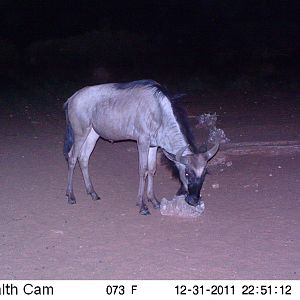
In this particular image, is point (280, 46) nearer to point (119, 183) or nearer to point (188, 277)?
point (119, 183)

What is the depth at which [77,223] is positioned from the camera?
7.27 meters

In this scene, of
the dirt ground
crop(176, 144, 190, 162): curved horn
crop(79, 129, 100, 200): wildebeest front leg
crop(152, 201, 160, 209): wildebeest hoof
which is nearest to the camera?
the dirt ground

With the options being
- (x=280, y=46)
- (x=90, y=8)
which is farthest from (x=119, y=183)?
(x=90, y=8)

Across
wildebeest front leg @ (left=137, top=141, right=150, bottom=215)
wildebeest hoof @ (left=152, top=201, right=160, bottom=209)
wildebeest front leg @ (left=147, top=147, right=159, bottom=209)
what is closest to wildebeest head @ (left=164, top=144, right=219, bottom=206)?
wildebeest front leg @ (left=137, top=141, right=150, bottom=215)

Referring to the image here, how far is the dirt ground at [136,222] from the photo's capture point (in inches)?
227

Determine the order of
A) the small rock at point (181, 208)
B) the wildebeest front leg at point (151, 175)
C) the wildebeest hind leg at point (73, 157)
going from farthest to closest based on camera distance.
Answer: the wildebeest hind leg at point (73, 157) → the wildebeest front leg at point (151, 175) → the small rock at point (181, 208)

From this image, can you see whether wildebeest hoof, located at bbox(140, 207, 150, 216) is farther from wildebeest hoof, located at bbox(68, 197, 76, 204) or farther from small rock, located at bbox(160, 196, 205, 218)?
wildebeest hoof, located at bbox(68, 197, 76, 204)

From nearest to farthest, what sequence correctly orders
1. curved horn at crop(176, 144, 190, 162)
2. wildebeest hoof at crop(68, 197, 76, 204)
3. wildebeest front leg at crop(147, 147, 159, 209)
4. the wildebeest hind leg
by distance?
1. curved horn at crop(176, 144, 190, 162)
2. wildebeest front leg at crop(147, 147, 159, 209)
3. wildebeest hoof at crop(68, 197, 76, 204)
4. the wildebeest hind leg

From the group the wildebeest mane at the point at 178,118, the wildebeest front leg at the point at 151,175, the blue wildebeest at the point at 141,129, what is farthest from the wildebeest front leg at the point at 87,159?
the wildebeest mane at the point at 178,118

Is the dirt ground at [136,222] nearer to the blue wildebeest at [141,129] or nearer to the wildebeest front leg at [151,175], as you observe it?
the wildebeest front leg at [151,175]

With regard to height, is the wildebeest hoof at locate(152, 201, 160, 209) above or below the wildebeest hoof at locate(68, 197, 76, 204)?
below

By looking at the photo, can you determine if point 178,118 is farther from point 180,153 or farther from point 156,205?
point 156,205

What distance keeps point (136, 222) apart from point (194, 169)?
1.06m

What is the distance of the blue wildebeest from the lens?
7164mm
